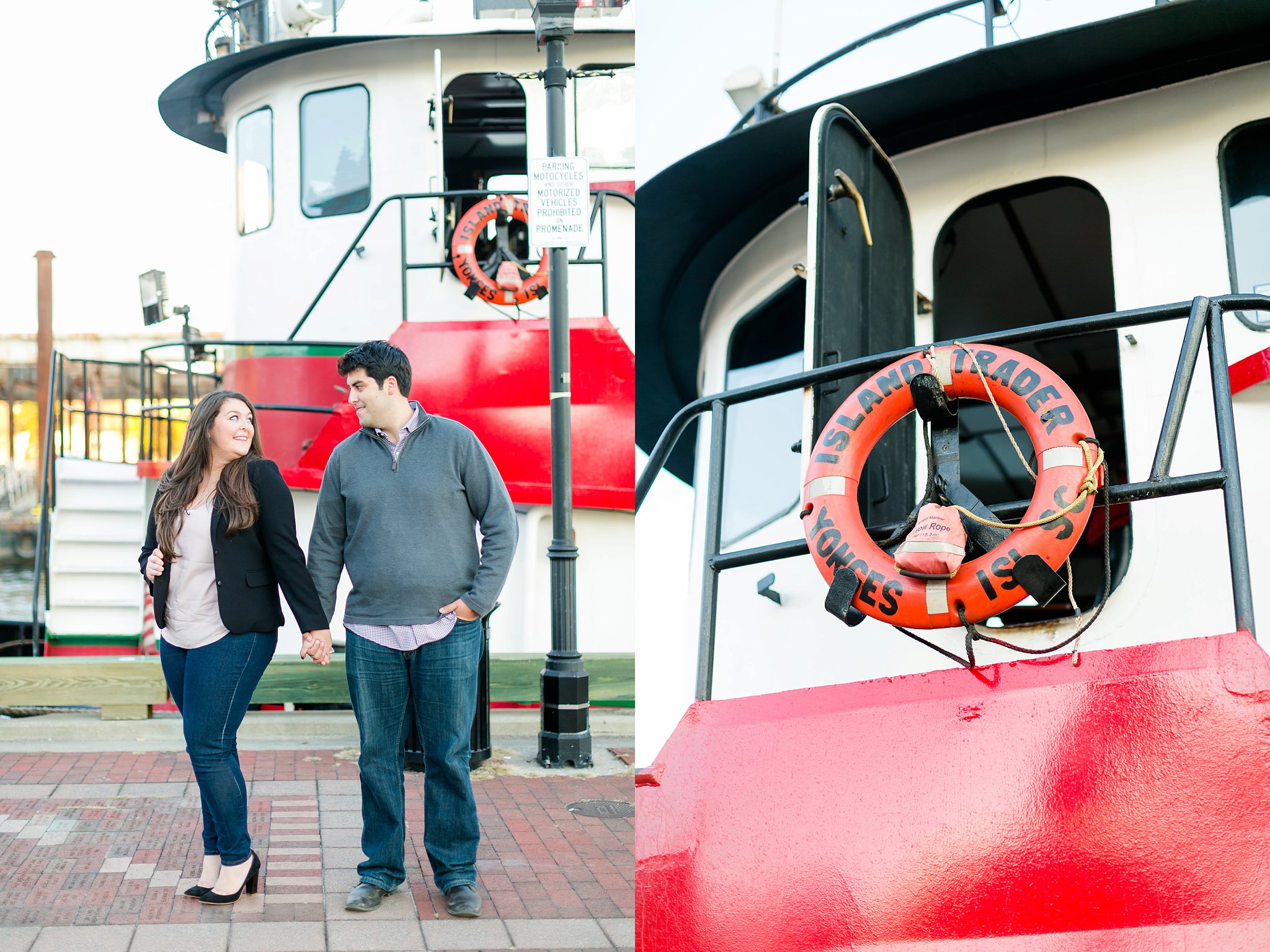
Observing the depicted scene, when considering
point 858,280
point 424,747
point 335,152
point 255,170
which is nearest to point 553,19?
point 858,280

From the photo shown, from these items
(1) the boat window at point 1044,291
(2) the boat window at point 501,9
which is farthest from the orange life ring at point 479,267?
(1) the boat window at point 1044,291

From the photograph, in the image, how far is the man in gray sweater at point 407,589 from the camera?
2.76 m

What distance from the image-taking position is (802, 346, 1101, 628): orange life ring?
7.13 feet

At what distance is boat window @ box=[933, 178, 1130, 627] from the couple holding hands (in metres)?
1.58

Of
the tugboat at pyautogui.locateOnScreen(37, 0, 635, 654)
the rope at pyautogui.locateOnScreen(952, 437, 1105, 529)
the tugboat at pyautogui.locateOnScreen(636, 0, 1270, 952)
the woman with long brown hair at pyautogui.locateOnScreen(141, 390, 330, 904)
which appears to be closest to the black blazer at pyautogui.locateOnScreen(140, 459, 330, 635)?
the woman with long brown hair at pyautogui.locateOnScreen(141, 390, 330, 904)

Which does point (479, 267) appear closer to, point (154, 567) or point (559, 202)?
point (559, 202)

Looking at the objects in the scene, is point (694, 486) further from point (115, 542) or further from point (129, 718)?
point (115, 542)

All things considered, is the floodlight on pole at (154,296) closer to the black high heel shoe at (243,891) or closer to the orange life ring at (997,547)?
the black high heel shoe at (243,891)

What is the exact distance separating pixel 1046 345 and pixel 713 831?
4592 mm

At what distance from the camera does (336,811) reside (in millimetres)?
3689

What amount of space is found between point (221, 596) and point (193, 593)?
0.09 meters

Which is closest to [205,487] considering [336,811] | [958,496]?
[336,811]

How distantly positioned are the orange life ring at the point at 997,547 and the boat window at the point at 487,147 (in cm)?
391

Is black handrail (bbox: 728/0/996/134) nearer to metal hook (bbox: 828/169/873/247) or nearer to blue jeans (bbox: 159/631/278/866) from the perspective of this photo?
metal hook (bbox: 828/169/873/247)
